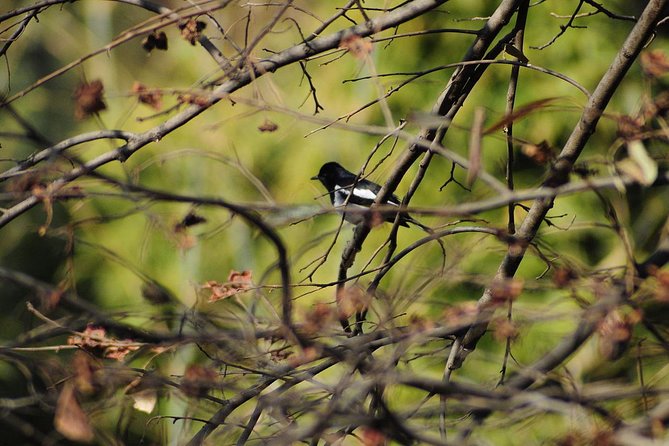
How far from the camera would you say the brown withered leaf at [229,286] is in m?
2.34

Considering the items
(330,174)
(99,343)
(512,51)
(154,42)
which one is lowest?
(330,174)

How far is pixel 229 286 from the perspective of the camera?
2383 millimetres

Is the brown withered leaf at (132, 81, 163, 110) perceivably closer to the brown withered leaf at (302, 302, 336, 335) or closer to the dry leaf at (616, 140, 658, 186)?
the brown withered leaf at (302, 302, 336, 335)

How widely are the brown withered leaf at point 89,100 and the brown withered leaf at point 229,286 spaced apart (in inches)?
28.1

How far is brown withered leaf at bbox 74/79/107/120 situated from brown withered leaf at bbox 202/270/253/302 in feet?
2.34

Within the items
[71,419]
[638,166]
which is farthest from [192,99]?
[638,166]

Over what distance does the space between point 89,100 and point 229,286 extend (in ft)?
2.70

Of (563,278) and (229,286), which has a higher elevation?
(563,278)

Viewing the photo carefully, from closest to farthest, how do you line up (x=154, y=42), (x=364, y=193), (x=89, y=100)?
(x=89, y=100), (x=154, y=42), (x=364, y=193)

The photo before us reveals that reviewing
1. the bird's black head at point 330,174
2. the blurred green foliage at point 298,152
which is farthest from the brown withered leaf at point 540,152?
the bird's black head at point 330,174

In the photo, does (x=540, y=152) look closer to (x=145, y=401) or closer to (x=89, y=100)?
(x=89, y=100)

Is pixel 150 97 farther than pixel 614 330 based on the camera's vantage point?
Yes

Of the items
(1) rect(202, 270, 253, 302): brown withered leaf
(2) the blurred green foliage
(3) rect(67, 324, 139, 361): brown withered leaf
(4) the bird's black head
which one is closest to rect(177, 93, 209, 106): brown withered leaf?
(1) rect(202, 270, 253, 302): brown withered leaf

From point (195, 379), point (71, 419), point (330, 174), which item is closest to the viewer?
point (71, 419)
